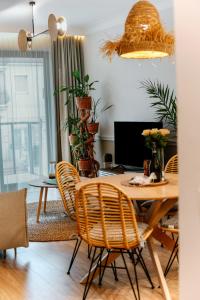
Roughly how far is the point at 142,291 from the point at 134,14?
2.14 m

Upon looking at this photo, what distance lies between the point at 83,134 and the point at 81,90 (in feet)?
2.32

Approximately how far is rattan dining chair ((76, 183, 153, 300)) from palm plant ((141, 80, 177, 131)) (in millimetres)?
2396

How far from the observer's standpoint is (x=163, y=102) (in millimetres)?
5586

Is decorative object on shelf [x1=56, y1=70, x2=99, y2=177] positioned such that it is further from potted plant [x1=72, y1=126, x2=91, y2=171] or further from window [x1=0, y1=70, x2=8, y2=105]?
window [x1=0, y1=70, x2=8, y2=105]

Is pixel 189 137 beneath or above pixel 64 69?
beneath

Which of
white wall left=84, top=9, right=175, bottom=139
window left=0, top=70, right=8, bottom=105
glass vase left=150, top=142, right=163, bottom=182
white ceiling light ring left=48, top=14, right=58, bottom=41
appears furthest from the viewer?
A: window left=0, top=70, right=8, bottom=105

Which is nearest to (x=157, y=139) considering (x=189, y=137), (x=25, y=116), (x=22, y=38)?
(x=22, y=38)

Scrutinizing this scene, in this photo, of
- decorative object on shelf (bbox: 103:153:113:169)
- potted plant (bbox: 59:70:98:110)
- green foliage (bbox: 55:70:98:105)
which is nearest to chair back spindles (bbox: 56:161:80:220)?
decorative object on shelf (bbox: 103:153:113:169)

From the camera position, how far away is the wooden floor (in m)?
3.39

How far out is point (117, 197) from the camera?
3.03m

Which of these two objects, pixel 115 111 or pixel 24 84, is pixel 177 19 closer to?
pixel 115 111

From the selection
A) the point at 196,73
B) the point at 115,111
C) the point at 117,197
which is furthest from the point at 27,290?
the point at 115,111

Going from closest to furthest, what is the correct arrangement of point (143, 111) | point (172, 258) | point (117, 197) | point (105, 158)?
1. point (117, 197)
2. point (172, 258)
3. point (143, 111)
4. point (105, 158)

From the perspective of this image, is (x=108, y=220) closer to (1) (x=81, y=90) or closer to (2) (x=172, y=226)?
(2) (x=172, y=226)
